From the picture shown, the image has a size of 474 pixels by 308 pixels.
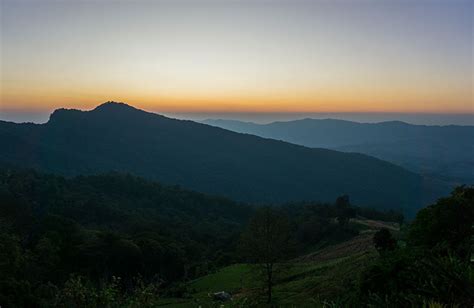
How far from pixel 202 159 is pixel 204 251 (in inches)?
4117

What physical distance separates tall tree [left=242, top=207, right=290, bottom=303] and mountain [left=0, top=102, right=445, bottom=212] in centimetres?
10950

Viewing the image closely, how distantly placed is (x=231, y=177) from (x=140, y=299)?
14310 centimetres

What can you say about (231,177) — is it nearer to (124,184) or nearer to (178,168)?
(178,168)

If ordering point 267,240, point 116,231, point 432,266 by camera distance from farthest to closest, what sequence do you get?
point 116,231 → point 267,240 → point 432,266

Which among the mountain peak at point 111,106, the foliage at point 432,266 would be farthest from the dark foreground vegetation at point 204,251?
the mountain peak at point 111,106

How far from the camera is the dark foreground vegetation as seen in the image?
7801 mm

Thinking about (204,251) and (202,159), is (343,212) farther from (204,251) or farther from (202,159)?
(202,159)

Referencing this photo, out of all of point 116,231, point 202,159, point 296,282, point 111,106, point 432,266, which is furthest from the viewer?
point 111,106

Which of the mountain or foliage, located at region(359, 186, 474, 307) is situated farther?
the mountain

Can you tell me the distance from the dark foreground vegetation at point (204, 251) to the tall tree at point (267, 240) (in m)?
0.06

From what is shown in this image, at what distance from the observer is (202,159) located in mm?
165625

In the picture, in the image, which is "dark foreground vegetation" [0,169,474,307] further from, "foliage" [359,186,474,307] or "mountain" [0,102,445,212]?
"mountain" [0,102,445,212]

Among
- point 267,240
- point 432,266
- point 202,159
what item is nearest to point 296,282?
point 267,240

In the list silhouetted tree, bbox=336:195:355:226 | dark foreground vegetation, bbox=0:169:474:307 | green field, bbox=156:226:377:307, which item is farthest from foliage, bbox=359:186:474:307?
silhouetted tree, bbox=336:195:355:226
